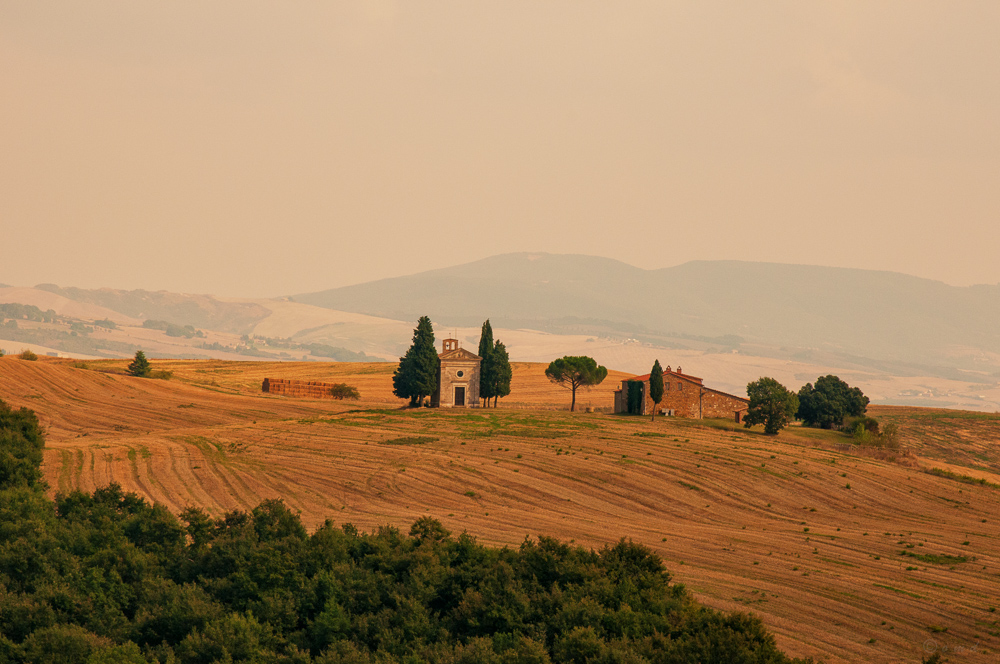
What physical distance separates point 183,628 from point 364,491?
28.8 metres

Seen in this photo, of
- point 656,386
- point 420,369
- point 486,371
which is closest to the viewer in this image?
point 656,386

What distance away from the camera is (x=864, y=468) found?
68188 millimetres

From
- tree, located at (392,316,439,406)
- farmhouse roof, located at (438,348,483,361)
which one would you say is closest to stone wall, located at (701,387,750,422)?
farmhouse roof, located at (438,348,483,361)

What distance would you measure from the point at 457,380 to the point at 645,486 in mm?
41675

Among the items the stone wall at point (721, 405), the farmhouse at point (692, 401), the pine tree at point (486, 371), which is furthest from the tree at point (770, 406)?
the pine tree at point (486, 371)

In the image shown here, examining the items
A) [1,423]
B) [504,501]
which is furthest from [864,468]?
[1,423]

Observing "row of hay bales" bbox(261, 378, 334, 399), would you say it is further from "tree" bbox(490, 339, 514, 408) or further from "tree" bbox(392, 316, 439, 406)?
"tree" bbox(490, 339, 514, 408)

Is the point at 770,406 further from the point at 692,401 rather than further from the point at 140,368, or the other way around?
the point at 140,368

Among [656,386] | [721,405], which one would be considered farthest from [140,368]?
[721,405]

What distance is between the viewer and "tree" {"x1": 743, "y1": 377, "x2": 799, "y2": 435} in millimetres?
84250

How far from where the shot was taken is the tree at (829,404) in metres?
93.4

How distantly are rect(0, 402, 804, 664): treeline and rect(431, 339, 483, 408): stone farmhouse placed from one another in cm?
5524

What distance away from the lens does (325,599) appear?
3419cm

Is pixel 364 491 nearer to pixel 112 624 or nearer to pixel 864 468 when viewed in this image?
pixel 112 624
